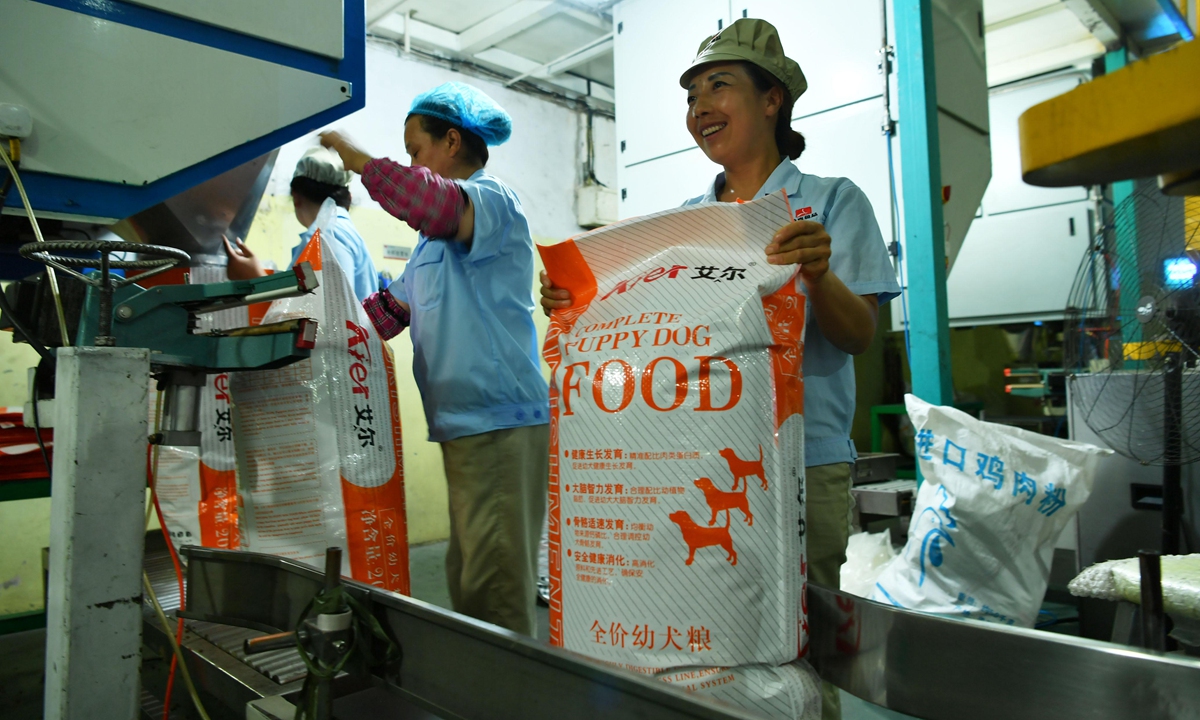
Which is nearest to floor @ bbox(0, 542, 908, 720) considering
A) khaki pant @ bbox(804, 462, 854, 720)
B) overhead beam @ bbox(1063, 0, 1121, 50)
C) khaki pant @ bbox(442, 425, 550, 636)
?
khaki pant @ bbox(442, 425, 550, 636)

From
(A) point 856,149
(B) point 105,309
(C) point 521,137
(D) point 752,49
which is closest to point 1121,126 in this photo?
(D) point 752,49

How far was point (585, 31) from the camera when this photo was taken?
427 cm

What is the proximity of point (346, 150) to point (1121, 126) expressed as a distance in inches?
46.4

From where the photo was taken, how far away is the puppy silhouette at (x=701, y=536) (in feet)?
2.04

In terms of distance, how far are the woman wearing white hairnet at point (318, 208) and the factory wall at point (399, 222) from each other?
1271 millimetres

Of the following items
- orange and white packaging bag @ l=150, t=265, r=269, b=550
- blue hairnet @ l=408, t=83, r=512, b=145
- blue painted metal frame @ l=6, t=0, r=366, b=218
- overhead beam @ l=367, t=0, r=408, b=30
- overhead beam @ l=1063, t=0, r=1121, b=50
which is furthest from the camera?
overhead beam @ l=367, t=0, r=408, b=30

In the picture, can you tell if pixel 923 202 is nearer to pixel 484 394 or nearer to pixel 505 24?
pixel 484 394

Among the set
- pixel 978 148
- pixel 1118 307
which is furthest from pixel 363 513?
pixel 978 148

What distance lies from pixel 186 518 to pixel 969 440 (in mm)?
1891

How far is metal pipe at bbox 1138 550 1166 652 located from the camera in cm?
71

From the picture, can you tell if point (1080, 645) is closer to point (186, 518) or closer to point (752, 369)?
point (752, 369)

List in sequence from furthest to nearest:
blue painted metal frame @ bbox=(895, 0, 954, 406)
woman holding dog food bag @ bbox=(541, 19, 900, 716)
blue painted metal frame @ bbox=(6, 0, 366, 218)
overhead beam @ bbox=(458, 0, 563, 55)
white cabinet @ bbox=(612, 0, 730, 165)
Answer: overhead beam @ bbox=(458, 0, 563, 55)
white cabinet @ bbox=(612, 0, 730, 165)
blue painted metal frame @ bbox=(895, 0, 954, 406)
blue painted metal frame @ bbox=(6, 0, 366, 218)
woman holding dog food bag @ bbox=(541, 19, 900, 716)

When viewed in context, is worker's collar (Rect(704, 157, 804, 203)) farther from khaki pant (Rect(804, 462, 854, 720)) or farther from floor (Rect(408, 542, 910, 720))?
floor (Rect(408, 542, 910, 720))

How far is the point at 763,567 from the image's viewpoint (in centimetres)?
63
